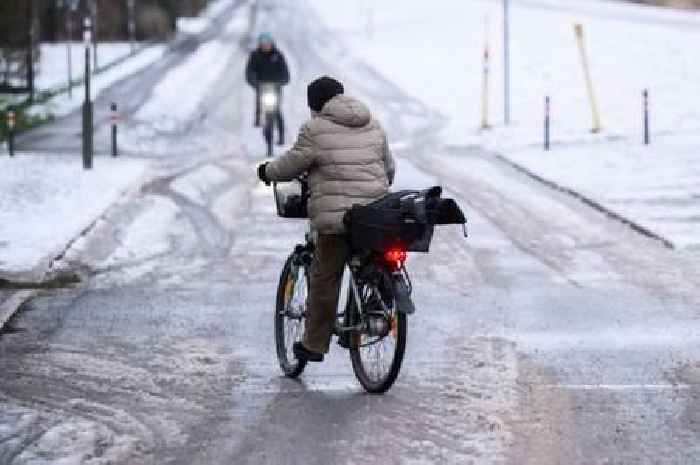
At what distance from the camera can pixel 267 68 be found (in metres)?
29.1

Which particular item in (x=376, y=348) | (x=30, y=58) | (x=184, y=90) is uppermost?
(x=376, y=348)

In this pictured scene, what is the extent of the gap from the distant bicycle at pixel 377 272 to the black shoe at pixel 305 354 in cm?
12

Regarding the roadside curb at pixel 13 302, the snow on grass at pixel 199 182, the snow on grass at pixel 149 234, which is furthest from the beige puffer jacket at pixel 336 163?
the snow on grass at pixel 199 182

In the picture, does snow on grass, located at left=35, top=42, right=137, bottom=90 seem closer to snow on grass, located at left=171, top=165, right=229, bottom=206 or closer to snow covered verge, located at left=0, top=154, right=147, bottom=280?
snow covered verge, located at left=0, top=154, right=147, bottom=280

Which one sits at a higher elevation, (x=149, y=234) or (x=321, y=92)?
(x=321, y=92)

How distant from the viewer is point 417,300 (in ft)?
45.8

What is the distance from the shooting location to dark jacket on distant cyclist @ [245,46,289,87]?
95.0 feet

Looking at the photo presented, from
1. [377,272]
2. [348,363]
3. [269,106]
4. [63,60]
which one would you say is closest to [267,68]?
[269,106]

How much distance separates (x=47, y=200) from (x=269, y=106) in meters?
8.29

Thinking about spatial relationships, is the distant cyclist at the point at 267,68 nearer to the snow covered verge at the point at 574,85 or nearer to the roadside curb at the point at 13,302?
the snow covered verge at the point at 574,85

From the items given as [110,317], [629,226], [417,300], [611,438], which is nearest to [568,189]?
[629,226]

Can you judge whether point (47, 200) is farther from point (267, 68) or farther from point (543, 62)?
point (543, 62)

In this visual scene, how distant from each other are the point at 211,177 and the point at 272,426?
16243 millimetres

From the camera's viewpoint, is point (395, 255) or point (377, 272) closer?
point (395, 255)
